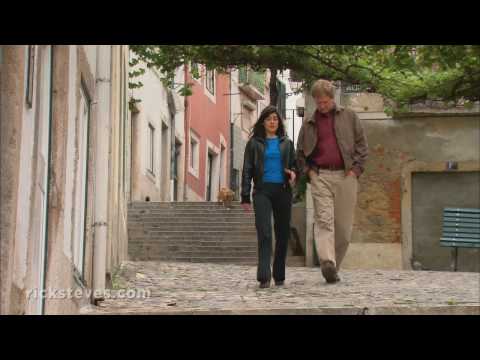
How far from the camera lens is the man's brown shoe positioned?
37.0 feet

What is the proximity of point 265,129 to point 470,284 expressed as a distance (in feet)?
11.4

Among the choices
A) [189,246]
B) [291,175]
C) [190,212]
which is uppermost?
[291,175]

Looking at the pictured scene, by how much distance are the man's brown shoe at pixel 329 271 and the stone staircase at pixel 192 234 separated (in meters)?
7.43

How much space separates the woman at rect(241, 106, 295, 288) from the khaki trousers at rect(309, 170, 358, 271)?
0.34 metres

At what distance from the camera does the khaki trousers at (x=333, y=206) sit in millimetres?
11203

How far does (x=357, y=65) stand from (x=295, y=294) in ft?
32.2

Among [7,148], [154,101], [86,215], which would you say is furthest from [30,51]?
[154,101]

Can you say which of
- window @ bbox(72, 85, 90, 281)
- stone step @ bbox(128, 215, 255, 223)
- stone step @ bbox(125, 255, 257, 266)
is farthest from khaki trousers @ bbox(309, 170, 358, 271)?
stone step @ bbox(128, 215, 255, 223)

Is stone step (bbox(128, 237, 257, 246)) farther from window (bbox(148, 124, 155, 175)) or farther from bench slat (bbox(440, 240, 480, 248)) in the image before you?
window (bbox(148, 124, 155, 175))

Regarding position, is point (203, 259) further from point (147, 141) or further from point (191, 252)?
point (147, 141)

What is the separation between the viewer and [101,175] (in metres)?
11.1

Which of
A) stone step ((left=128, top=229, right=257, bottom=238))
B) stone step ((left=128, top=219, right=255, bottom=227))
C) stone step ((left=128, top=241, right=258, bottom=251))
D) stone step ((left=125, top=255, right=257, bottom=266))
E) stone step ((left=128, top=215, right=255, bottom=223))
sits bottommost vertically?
stone step ((left=125, top=255, right=257, bottom=266))

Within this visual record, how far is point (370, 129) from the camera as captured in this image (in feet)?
71.5
